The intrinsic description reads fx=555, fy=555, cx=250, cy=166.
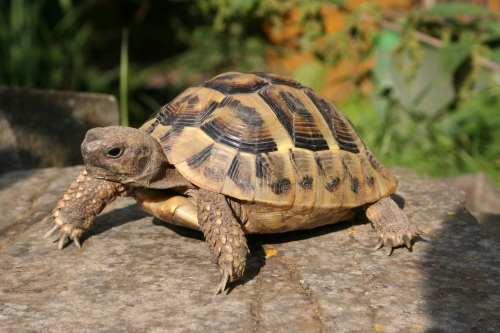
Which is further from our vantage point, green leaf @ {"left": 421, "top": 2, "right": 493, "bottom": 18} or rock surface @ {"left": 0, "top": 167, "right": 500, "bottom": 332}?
green leaf @ {"left": 421, "top": 2, "right": 493, "bottom": 18}

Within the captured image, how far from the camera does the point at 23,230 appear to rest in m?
2.94

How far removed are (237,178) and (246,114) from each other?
35cm

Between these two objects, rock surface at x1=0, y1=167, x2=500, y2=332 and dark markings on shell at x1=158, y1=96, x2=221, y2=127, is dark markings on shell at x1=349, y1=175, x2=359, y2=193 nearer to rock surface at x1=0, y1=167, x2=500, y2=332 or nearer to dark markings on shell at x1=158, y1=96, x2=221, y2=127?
rock surface at x1=0, y1=167, x2=500, y2=332

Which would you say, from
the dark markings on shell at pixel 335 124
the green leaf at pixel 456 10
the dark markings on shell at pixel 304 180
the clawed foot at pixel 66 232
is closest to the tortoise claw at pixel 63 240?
the clawed foot at pixel 66 232

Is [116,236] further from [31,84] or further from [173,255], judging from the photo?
[31,84]

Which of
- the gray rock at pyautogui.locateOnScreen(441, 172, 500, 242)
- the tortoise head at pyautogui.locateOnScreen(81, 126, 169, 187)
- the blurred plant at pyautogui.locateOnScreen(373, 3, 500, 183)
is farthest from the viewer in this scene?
the blurred plant at pyautogui.locateOnScreen(373, 3, 500, 183)

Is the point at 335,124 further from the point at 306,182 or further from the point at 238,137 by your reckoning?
the point at 238,137

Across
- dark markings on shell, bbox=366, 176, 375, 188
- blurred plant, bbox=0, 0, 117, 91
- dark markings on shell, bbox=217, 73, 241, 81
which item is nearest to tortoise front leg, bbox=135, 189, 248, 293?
dark markings on shell, bbox=217, 73, 241, 81

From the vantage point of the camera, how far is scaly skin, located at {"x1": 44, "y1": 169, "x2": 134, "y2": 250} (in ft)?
8.91

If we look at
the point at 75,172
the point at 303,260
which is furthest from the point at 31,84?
the point at 303,260

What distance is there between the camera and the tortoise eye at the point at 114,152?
2.40 m

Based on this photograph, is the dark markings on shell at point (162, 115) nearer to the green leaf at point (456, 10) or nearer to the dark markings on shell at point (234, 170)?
the dark markings on shell at point (234, 170)

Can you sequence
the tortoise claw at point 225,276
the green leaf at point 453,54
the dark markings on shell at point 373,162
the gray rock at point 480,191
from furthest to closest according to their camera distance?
1. the gray rock at point 480,191
2. the green leaf at point 453,54
3. the dark markings on shell at point 373,162
4. the tortoise claw at point 225,276

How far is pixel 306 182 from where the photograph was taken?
8.43 ft
